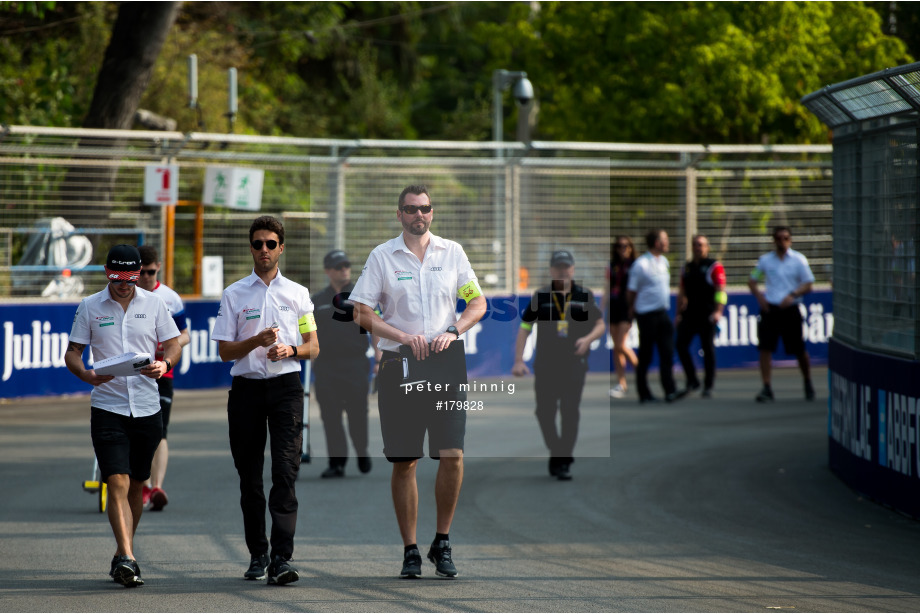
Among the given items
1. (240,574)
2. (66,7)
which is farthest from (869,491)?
(66,7)

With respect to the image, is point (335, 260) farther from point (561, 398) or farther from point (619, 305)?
point (619, 305)

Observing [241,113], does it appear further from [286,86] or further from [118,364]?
[118,364]

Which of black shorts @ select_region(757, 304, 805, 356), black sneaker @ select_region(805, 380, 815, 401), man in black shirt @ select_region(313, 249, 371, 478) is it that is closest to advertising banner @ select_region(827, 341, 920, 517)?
man in black shirt @ select_region(313, 249, 371, 478)

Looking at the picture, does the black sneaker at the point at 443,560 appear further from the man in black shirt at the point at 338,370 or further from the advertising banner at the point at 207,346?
the advertising banner at the point at 207,346

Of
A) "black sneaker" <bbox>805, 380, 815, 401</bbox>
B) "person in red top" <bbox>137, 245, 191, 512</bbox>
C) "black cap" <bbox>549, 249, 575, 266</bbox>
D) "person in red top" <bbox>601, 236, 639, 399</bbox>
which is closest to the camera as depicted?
"person in red top" <bbox>137, 245, 191, 512</bbox>

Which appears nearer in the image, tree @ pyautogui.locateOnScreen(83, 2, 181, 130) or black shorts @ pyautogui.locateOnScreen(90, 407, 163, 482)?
black shorts @ pyautogui.locateOnScreen(90, 407, 163, 482)

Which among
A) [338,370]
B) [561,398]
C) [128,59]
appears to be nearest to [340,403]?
[338,370]

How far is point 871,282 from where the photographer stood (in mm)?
9266

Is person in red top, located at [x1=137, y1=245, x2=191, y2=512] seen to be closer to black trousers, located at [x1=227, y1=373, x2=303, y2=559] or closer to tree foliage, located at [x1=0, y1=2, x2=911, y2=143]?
black trousers, located at [x1=227, y1=373, x2=303, y2=559]

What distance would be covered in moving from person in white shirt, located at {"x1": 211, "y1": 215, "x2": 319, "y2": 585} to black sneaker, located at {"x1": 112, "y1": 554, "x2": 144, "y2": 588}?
23.6 inches

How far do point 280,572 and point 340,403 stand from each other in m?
3.79

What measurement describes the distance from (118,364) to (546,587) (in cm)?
261

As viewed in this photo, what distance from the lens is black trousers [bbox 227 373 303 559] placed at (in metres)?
6.46

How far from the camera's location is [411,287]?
6551mm
